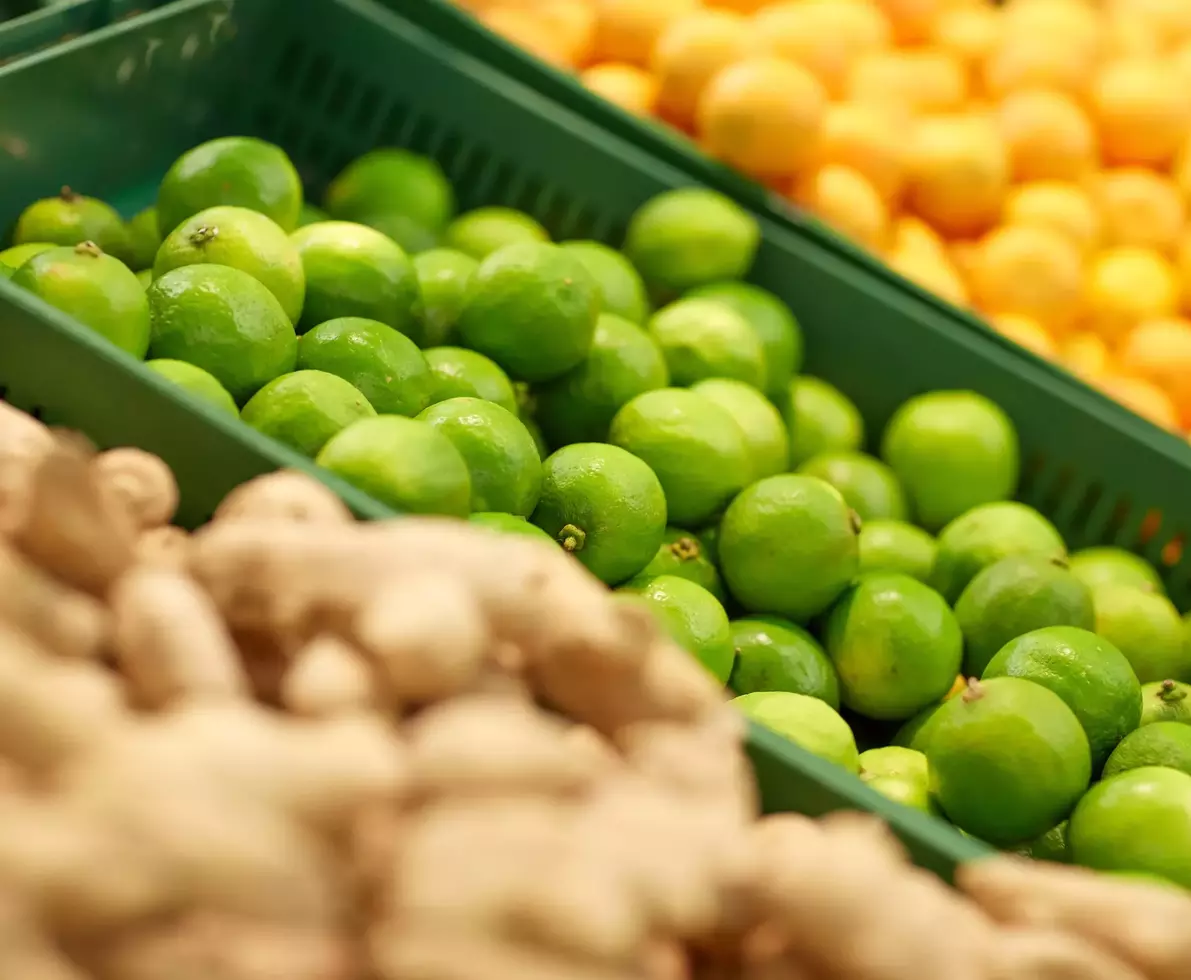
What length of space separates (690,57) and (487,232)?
0.53 meters

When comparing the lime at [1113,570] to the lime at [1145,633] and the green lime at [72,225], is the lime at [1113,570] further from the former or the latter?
the green lime at [72,225]

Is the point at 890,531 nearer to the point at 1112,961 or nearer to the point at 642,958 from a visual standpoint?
the point at 1112,961

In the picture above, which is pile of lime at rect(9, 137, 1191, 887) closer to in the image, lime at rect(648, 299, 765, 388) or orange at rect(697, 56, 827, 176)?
lime at rect(648, 299, 765, 388)

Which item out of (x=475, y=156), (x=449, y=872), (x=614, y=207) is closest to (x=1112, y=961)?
(x=449, y=872)

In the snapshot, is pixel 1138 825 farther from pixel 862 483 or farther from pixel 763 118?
pixel 763 118

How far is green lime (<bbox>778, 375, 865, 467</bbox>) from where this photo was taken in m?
1.77

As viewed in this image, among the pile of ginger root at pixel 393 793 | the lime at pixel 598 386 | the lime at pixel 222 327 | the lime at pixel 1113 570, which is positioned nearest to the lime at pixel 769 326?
the lime at pixel 598 386

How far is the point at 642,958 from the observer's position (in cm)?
66

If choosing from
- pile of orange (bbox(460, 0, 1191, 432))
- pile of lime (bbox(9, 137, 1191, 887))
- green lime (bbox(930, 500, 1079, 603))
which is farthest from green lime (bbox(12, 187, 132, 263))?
green lime (bbox(930, 500, 1079, 603))

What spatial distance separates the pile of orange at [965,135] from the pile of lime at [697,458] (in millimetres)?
302

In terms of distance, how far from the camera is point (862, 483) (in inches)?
65.8

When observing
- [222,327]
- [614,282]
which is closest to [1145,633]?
[614,282]

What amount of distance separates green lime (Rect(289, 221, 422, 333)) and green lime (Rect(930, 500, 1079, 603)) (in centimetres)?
71

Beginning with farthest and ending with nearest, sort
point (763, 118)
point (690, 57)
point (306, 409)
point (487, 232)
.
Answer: point (690, 57) → point (763, 118) → point (487, 232) → point (306, 409)
